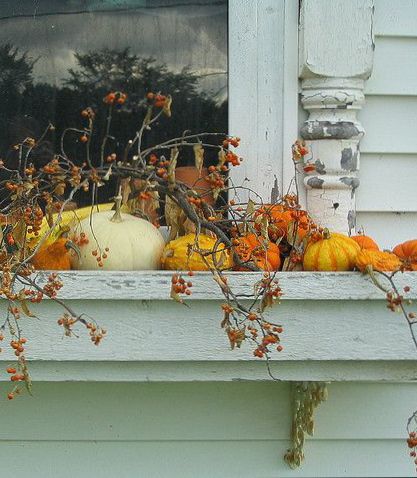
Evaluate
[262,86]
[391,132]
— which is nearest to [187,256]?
[262,86]

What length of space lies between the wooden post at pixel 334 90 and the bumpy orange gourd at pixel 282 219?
0.14 m

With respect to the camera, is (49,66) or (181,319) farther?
(49,66)

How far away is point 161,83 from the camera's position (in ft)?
6.95

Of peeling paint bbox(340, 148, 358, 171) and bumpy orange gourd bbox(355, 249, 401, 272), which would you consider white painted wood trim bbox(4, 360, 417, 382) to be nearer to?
bumpy orange gourd bbox(355, 249, 401, 272)

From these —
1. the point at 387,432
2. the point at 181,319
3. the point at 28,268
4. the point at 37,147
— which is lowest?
the point at 387,432

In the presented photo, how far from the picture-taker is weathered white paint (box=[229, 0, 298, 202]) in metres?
2.08

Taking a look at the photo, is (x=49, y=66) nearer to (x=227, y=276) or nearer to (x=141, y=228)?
(x=141, y=228)

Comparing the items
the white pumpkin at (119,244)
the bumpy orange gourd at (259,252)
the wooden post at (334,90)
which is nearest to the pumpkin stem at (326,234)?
the bumpy orange gourd at (259,252)

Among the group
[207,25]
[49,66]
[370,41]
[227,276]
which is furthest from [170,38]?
[227,276]

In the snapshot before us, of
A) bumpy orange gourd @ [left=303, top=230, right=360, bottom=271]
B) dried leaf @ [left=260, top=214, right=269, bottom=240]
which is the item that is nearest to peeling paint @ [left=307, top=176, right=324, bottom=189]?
bumpy orange gourd @ [left=303, top=230, right=360, bottom=271]

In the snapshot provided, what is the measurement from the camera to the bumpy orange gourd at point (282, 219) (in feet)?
5.94

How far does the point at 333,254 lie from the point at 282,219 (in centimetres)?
16

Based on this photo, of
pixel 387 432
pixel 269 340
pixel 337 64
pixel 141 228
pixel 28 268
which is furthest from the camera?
pixel 387 432

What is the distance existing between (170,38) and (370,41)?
0.47 meters
